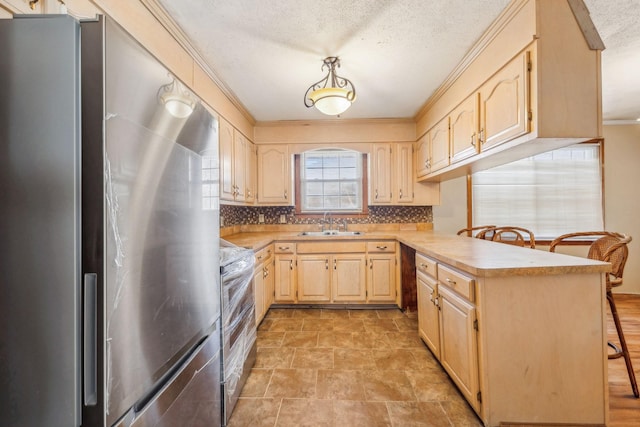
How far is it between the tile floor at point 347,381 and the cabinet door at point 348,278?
1.41 feet

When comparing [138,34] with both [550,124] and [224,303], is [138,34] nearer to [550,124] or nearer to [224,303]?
[224,303]

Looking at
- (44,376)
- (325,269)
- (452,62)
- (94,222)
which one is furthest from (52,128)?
(325,269)

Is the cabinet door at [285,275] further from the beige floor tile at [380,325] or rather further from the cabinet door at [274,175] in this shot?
the beige floor tile at [380,325]

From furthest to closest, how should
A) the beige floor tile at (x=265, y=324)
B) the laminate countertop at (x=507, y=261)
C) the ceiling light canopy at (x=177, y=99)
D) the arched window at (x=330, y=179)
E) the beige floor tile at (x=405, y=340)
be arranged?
the arched window at (x=330, y=179)
the beige floor tile at (x=265, y=324)
the beige floor tile at (x=405, y=340)
the laminate countertop at (x=507, y=261)
the ceiling light canopy at (x=177, y=99)

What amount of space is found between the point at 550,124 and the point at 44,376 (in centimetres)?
225

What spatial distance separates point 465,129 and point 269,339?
2.50m

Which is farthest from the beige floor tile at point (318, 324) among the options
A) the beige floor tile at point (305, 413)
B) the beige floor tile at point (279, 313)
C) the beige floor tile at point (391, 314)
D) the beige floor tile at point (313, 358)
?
the beige floor tile at point (305, 413)

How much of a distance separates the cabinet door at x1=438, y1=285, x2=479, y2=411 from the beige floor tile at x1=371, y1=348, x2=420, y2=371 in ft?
0.89

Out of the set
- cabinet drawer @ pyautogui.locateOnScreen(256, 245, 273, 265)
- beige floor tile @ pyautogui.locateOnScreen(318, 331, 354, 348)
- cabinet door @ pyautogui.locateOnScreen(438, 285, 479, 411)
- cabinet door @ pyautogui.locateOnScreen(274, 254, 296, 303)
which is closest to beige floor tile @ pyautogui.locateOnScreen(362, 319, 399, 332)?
beige floor tile @ pyautogui.locateOnScreen(318, 331, 354, 348)

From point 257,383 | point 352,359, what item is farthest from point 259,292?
point 352,359

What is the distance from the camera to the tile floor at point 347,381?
1586mm

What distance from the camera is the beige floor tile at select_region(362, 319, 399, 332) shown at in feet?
8.96

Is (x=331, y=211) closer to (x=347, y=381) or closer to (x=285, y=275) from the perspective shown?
(x=285, y=275)

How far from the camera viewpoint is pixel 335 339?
2.54m
